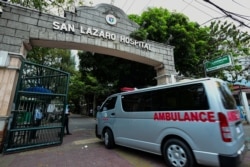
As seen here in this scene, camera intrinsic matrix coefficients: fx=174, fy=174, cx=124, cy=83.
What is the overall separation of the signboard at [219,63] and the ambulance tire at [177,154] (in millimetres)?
4084

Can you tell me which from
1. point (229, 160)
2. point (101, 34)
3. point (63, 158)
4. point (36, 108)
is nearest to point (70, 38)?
point (101, 34)

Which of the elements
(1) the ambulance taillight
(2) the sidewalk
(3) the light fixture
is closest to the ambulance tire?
(1) the ambulance taillight

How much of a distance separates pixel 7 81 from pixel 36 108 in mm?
1238

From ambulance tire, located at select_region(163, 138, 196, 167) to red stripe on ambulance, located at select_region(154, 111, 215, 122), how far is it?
49 centimetres

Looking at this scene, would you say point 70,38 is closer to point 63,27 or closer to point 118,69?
point 63,27

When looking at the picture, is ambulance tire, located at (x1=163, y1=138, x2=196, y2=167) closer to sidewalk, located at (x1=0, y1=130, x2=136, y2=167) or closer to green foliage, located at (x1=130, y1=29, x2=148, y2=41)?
sidewalk, located at (x1=0, y1=130, x2=136, y2=167)

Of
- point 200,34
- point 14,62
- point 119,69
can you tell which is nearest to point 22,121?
point 14,62

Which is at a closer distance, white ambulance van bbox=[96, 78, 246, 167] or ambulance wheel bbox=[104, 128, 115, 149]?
white ambulance van bbox=[96, 78, 246, 167]

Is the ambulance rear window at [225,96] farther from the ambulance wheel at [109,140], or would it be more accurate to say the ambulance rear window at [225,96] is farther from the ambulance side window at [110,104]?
the ambulance wheel at [109,140]

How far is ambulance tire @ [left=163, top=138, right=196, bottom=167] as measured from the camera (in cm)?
354

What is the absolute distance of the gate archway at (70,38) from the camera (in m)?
5.57

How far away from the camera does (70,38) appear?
6703mm

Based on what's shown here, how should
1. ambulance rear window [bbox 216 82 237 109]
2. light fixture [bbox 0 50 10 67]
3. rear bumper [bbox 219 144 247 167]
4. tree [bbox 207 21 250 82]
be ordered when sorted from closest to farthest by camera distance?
1. rear bumper [bbox 219 144 247 167]
2. ambulance rear window [bbox 216 82 237 109]
3. light fixture [bbox 0 50 10 67]
4. tree [bbox 207 21 250 82]

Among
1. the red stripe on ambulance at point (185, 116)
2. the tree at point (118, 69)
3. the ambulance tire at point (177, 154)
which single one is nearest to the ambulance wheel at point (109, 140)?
the red stripe on ambulance at point (185, 116)
